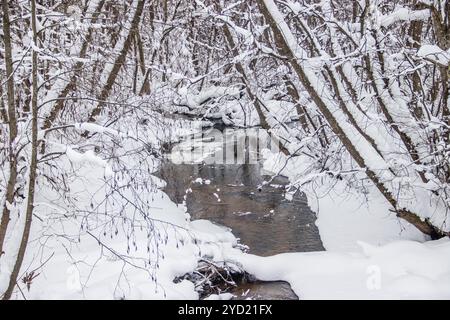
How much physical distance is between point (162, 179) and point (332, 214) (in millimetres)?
4010

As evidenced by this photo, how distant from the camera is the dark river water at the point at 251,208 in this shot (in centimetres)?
698

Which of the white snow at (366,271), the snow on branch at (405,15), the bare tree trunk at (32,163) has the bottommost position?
the white snow at (366,271)

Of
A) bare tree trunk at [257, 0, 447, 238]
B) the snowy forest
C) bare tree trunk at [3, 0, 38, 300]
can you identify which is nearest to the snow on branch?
the snowy forest

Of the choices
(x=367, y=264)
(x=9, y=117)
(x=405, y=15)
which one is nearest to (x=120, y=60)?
(x=9, y=117)

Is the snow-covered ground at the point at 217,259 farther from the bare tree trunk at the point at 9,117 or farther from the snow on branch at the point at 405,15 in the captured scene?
the snow on branch at the point at 405,15

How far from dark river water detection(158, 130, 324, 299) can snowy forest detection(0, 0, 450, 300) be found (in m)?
0.05

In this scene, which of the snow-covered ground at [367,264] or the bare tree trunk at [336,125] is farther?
the bare tree trunk at [336,125]

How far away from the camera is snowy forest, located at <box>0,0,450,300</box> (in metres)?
4.16

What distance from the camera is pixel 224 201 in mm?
9391

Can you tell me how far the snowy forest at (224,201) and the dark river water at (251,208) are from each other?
0.05 meters

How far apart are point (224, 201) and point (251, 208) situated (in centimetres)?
66

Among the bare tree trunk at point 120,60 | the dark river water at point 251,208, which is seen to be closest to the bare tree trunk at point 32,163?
the bare tree trunk at point 120,60

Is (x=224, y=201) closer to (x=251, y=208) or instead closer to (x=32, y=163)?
(x=251, y=208)
